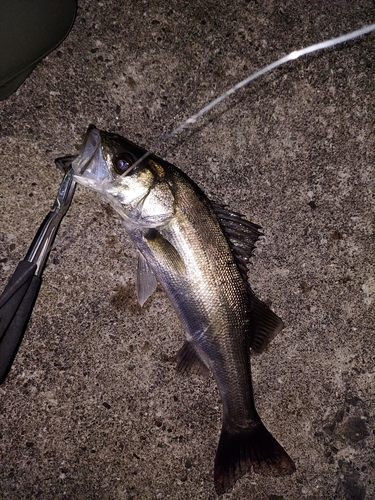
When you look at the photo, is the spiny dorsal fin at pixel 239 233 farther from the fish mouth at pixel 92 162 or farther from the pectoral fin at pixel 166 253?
the fish mouth at pixel 92 162

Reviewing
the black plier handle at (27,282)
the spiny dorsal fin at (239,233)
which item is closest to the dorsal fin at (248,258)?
the spiny dorsal fin at (239,233)

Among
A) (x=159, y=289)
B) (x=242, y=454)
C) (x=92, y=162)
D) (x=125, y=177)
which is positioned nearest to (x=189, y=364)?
(x=159, y=289)

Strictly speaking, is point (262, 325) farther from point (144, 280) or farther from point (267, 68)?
point (267, 68)

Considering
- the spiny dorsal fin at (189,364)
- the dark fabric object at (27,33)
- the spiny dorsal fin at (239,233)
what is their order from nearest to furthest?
the dark fabric object at (27,33), the spiny dorsal fin at (239,233), the spiny dorsal fin at (189,364)

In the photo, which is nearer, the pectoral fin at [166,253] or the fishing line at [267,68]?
the pectoral fin at [166,253]

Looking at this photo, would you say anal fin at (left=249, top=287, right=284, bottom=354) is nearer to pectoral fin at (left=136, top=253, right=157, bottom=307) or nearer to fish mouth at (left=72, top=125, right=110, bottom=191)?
pectoral fin at (left=136, top=253, right=157, bottom=307)
